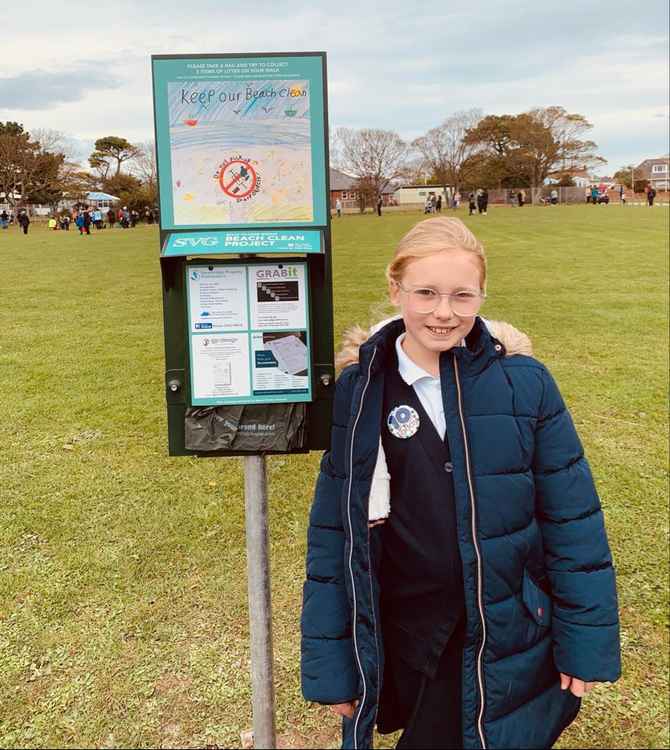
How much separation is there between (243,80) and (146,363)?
4614 millimetres

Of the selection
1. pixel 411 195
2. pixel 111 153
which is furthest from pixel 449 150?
pixel 111 153

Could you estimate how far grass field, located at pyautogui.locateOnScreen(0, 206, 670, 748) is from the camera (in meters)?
2.78

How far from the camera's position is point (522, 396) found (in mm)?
1861

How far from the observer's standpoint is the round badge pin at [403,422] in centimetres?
188

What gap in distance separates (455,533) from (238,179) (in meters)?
Answer: 1.08

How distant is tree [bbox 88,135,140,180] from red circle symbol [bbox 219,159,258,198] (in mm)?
1854

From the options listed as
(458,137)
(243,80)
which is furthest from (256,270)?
(458,137)

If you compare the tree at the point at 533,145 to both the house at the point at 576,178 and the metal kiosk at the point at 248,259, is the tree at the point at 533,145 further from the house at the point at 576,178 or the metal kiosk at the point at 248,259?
the metal kiosk at the point at 248,259

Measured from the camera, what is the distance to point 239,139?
190 cm

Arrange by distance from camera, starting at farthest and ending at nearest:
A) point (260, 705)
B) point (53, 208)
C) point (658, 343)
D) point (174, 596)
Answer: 1. point (658, 343)
2. point (53, 208)
3. point (174, 596)
4. point (260, 705)

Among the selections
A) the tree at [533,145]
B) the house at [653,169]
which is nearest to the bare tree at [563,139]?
the tree at [533,145]

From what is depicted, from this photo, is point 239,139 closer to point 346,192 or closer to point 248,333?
point 248,333

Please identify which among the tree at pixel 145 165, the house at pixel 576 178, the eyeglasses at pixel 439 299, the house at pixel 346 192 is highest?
the house at pixel 576 178

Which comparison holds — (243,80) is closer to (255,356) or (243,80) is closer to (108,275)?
(255,356)
